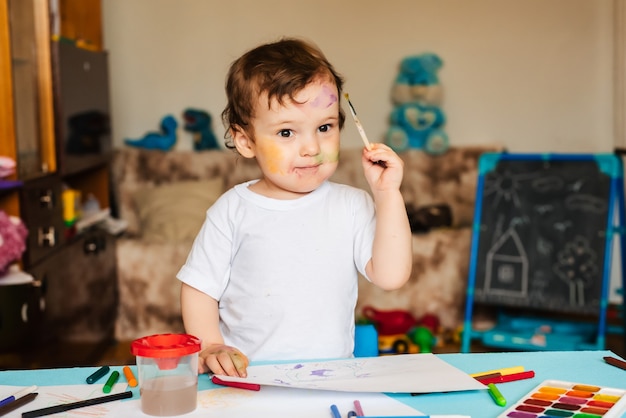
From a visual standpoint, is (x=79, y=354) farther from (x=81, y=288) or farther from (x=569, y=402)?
(x=569, y=402)

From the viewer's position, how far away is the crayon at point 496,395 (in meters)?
0.95

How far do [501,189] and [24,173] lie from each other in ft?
6.29

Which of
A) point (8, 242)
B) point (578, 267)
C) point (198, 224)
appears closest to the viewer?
point (8, 242)

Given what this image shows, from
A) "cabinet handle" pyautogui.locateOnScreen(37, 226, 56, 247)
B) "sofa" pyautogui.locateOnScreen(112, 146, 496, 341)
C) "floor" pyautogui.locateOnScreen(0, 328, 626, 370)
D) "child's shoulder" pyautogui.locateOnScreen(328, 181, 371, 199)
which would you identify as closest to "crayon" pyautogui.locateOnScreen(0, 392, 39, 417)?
"child's shoulder" pyautogui.locateOnScreen(328, 181, 371, 199)

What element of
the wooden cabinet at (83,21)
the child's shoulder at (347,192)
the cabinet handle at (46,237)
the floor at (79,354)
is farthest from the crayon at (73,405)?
the wooden cabinet at (83,21)

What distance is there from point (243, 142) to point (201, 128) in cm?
289

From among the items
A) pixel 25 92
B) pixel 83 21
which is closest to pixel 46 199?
pixel 25 92

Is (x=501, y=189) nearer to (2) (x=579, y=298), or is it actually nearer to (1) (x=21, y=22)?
(2) (x=579, y=298)

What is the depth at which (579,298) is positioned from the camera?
10.5 feet

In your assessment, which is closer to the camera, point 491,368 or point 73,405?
point 73,405

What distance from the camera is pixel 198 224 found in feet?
12.2

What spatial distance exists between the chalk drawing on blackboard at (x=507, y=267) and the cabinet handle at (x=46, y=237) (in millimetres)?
1752

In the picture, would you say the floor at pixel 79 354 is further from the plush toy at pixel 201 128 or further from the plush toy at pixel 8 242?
the plush toy at pixel 201 128

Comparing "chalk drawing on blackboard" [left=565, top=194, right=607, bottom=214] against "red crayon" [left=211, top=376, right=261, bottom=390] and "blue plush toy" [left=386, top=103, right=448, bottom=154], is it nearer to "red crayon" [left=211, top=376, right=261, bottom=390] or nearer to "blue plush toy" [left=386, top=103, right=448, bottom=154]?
"blue plush toy" [left=386, top=103, right=448, bottom=154]
